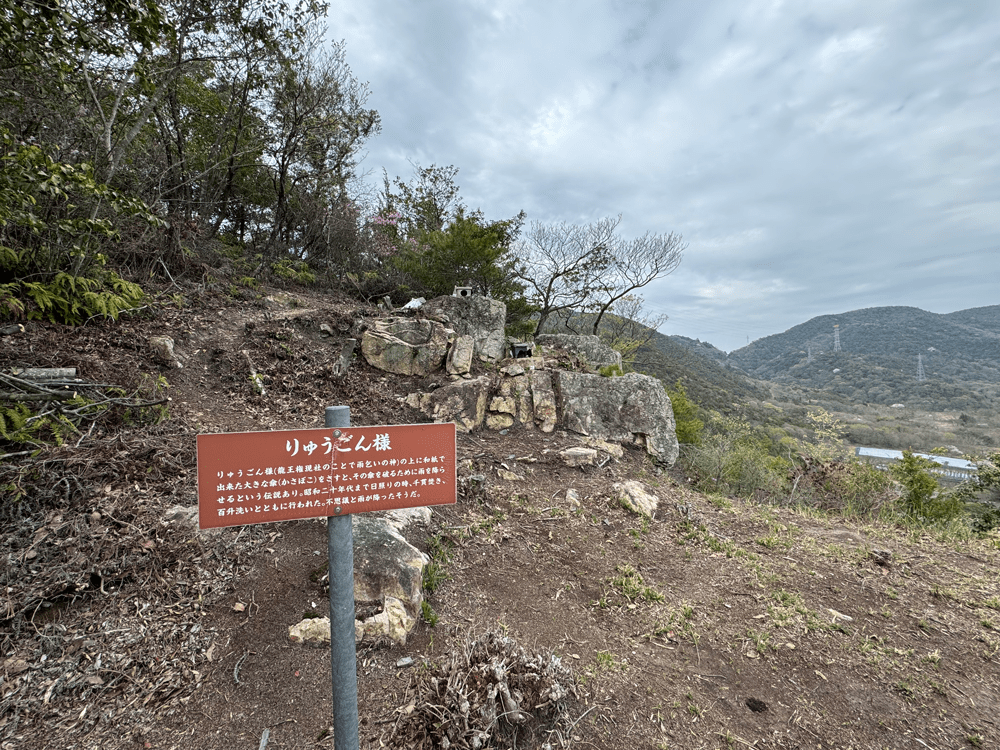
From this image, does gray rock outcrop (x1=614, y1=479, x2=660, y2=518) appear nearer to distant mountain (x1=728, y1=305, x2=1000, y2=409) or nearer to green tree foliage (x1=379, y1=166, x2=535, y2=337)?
green tree foliage (x1=379, y1=166, x2=535, y2=337)

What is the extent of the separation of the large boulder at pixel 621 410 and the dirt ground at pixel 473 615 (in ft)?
7.24

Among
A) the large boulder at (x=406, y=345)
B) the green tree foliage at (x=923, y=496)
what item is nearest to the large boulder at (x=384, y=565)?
the large boulder at (x=406, y=345)

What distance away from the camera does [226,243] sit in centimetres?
1008

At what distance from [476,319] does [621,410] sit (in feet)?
12.4

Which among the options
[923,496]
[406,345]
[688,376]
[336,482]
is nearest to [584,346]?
[406,345]

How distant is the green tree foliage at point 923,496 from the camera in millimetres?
6228

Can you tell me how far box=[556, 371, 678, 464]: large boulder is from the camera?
7270 millimetres

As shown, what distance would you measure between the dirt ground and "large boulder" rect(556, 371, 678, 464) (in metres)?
2.21

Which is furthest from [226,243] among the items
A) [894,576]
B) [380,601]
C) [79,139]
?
[894,576]

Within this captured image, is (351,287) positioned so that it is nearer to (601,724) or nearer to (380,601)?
(380,601)

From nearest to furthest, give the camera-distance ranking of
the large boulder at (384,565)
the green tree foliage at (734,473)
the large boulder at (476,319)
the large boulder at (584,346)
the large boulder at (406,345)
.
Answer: the large boulder at (384,565), the large boulder at (406,345), the green tree foliage at (734,473), the large boulder at (476,319), the large boulder at (584,346)

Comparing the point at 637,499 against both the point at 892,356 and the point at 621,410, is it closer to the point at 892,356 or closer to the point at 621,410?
the point at 621,410

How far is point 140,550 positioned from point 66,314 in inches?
142

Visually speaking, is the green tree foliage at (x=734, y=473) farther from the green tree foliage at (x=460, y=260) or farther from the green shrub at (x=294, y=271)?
the green shrub at (x=294, y=271)
